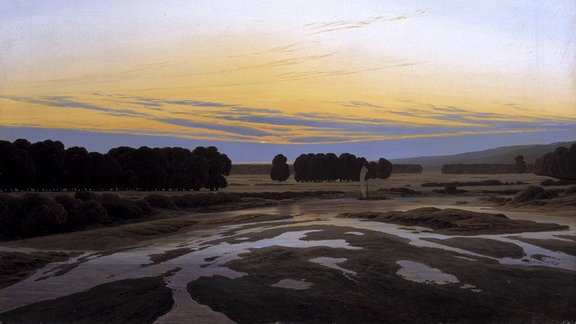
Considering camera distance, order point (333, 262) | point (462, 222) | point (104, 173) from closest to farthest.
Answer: point (333, 262) → point (462, 222) → point (104, 173)

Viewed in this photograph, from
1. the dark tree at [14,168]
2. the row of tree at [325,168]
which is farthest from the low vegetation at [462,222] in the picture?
the row of tree at [325,168]

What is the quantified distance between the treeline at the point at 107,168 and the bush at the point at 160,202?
18.0m

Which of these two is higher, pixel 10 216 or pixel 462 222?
pixel 10 216

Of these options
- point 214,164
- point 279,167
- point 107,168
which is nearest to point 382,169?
point 279,167

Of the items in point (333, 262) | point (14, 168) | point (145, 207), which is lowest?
point (333, 262)

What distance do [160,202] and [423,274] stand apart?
3201 cm

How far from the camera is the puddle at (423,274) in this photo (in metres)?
13.7

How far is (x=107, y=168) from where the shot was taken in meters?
60.6

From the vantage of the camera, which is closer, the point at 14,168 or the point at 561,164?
the point at 14,168

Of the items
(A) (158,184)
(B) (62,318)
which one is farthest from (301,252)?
(A) (158,184)

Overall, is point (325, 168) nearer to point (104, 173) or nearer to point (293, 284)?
point (104, 173)

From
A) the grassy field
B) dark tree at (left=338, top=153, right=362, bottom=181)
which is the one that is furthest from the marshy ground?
dark tree at (left=338, top=153, right=362, bottom=181)

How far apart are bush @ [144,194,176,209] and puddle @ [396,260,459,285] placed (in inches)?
1200

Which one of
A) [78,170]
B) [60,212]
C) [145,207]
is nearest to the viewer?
[60,212]
